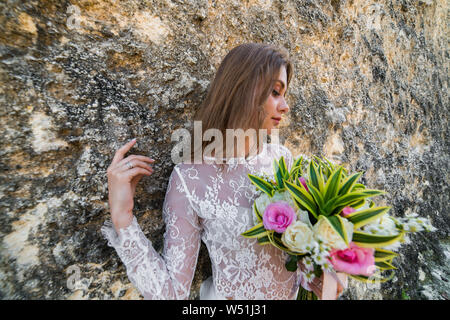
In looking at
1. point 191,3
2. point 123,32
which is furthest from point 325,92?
point 123,32

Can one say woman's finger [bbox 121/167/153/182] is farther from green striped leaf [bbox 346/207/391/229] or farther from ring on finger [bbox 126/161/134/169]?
green striped leaf [bbox 346/207/391/229]

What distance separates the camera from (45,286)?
1.00 meters

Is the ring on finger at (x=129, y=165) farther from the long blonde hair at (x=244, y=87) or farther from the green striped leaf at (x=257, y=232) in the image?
the green striped leaf at (x=257, y=232)

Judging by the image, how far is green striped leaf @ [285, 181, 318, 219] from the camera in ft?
3.31

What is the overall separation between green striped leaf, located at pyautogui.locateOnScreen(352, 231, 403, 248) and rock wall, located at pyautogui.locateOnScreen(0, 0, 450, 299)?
39.1 inches

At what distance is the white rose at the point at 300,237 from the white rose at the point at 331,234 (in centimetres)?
4

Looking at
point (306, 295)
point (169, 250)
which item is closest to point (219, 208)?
point (169, 250)

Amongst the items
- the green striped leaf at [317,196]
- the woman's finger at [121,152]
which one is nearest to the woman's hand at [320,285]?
the green striped leaf at [317,196]

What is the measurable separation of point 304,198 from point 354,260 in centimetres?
30

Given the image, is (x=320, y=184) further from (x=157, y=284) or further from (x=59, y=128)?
(x=59, y=128)

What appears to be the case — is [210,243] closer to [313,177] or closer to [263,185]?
[263,185]

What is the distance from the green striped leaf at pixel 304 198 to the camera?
1.01 m

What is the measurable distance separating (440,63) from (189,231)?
5.83m

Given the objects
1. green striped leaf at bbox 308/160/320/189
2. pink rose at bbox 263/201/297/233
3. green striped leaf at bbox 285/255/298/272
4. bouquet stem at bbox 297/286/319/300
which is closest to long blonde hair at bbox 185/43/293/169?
green striped leaf at bbox 308/160/320/189
